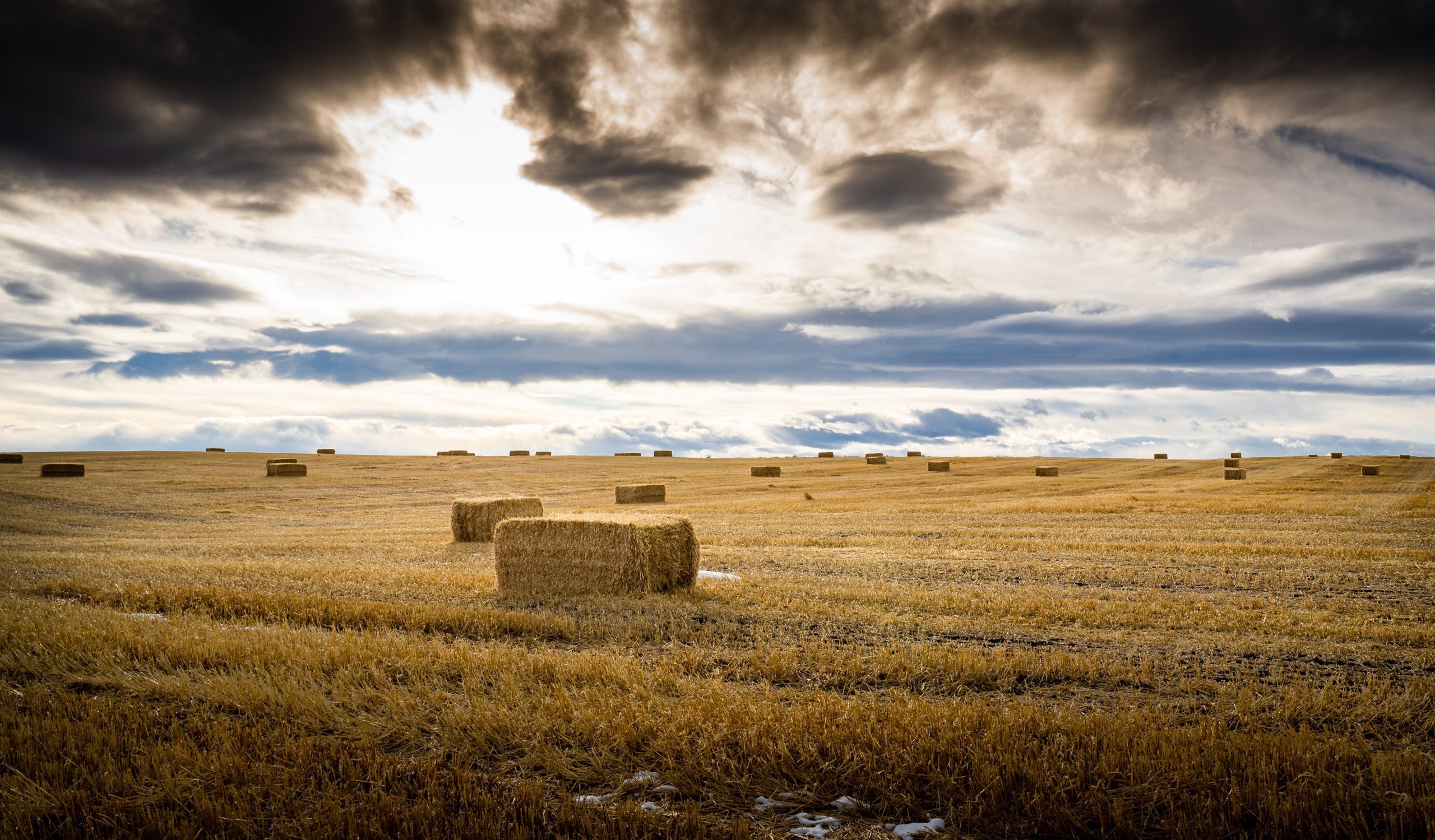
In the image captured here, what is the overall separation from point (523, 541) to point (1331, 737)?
35.3 ft

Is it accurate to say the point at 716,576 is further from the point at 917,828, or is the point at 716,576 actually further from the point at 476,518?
the point at 476,518

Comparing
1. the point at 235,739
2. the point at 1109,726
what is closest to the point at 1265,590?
the point at 1109,726

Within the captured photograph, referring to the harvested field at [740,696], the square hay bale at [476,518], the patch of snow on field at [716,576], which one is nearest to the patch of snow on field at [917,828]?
the harvested field at [740,696]

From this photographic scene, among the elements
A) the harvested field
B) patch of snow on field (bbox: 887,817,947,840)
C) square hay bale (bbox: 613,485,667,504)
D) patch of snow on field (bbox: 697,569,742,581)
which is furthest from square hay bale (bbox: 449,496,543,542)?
patch of snow on field (bbox: 887,817,947,840)

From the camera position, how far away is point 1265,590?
12.1m

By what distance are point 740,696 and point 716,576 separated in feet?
24.2

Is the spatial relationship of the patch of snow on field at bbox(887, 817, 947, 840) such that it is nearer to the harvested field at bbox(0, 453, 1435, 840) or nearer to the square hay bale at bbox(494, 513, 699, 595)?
the harvested field at bbox(0, 453, 1435, 840)

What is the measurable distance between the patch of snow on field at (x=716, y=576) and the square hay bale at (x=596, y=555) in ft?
1.01

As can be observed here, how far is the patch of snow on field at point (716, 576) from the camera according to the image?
13281 mm

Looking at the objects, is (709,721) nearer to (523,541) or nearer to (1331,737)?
(1331,737)

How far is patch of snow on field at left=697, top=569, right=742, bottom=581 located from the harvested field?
144mm

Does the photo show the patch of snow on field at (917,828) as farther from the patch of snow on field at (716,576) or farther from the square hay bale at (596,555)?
the patch of snow on field at (716,576)

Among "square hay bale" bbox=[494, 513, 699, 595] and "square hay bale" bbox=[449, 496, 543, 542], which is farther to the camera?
"square hay bale" bbox=[449, 496, 543, 542]

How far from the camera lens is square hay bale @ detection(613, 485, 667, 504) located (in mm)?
35250
